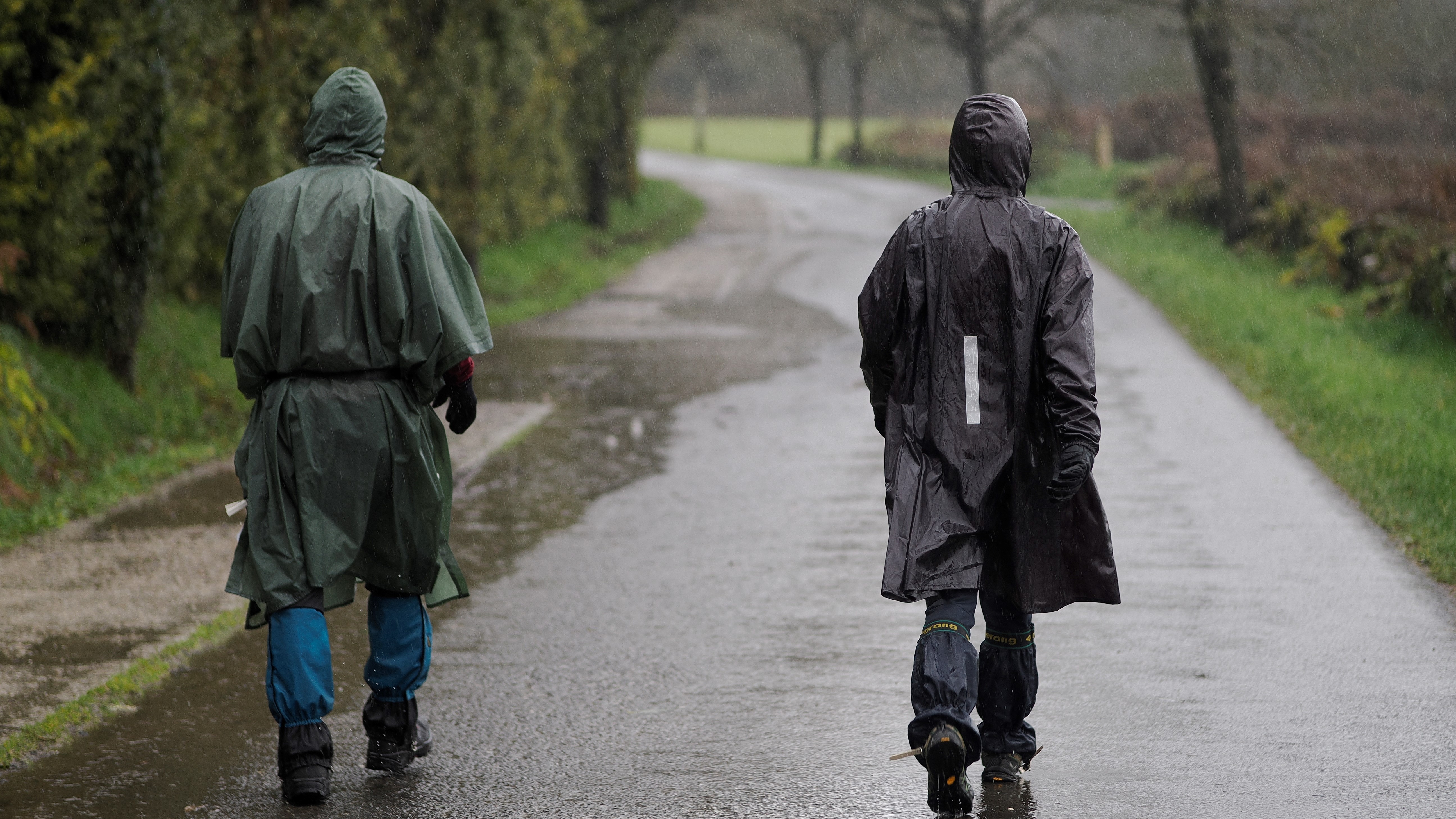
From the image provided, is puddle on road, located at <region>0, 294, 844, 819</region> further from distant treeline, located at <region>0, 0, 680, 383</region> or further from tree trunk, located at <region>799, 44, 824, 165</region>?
tree trunk, located at <region>799, 44, 824, 165</region>

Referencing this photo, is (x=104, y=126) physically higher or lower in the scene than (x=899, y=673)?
higher

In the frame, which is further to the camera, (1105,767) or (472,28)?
(472,28)

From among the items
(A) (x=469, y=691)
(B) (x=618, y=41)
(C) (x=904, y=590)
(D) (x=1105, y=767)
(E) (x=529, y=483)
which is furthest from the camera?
(B) (x=618, y=41)

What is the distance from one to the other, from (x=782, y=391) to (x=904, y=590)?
8691 millimetres

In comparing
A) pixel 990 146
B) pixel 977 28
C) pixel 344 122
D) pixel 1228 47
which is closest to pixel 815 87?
pixel 977 28

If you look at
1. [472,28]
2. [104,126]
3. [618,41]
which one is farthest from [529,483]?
[618,41]

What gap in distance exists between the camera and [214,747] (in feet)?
16.1

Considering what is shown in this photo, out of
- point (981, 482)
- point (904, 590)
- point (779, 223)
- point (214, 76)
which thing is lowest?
point (779, 223)

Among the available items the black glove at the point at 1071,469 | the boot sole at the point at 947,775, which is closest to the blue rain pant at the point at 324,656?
the boot sole at the point at 947,775

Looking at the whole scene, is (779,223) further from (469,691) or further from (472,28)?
(469,691)

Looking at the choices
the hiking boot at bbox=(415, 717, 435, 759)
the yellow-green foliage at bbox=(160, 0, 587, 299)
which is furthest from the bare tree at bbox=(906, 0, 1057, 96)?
the hiking boot at bbox=(415, 717, 435, 759)

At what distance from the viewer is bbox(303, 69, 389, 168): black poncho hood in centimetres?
457

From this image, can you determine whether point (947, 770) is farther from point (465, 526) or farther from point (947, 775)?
point (465, 526)

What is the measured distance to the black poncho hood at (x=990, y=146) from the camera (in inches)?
170
